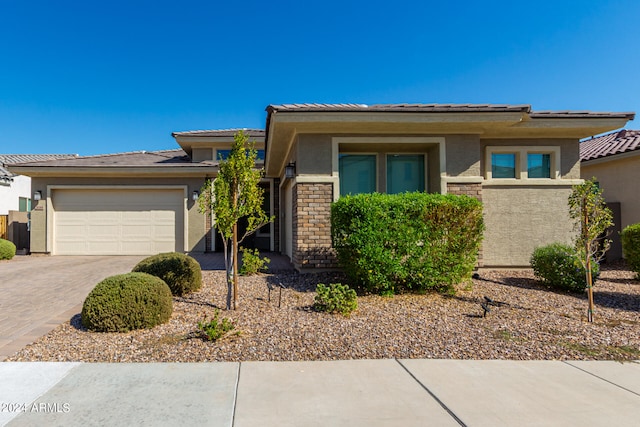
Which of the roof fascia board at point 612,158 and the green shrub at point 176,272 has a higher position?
the roof fascia board at point 612,158

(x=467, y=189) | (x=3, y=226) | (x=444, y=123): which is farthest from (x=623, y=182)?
(x=3, y=226)

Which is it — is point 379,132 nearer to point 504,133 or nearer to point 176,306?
point 504,133

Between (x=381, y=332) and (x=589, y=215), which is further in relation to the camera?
(x=589, y=215)

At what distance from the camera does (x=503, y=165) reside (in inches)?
339

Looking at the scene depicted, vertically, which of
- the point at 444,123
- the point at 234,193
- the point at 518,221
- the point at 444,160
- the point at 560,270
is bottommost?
the point at 560,270

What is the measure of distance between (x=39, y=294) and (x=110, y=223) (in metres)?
7.17

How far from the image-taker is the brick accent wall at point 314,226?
293 inches

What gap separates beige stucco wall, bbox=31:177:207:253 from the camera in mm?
12695

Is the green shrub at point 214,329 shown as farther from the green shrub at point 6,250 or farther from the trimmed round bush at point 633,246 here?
the green shrub at point 6,250

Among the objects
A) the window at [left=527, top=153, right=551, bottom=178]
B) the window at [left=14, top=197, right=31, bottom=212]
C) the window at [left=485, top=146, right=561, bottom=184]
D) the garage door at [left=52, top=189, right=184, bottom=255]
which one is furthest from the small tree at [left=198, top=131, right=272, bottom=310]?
the window at [left=14, top=197, right=31, bottom=212]

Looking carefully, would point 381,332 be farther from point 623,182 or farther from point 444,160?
point 623,182

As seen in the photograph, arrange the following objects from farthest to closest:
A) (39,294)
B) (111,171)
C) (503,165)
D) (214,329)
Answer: (111,171), (503,165), (39,294), (214,329)

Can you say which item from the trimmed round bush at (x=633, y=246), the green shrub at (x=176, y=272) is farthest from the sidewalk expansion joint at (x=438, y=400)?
the trimmed round bush at (x=633, y=246)

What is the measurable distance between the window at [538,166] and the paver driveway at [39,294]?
963cm
